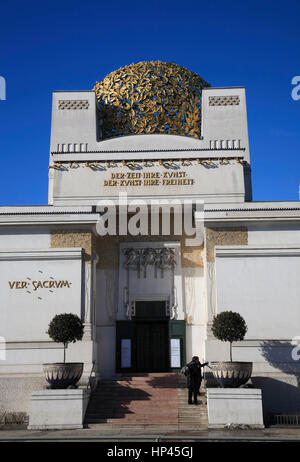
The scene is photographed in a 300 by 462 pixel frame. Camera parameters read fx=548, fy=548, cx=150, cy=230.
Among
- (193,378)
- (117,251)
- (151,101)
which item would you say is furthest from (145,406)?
(151,101)

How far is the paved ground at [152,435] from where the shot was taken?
12.4 m

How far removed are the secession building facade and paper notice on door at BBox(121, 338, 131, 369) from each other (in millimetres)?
36

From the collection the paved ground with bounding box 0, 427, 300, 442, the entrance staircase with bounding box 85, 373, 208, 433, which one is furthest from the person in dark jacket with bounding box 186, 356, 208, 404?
the paved ground with bounding box 0, 427, 300, 442

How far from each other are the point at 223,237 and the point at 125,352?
547 cm

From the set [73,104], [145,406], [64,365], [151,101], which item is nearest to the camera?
[64,365]

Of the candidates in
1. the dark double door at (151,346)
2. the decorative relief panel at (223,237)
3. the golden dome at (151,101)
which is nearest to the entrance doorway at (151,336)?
the dark double door at (151,346)

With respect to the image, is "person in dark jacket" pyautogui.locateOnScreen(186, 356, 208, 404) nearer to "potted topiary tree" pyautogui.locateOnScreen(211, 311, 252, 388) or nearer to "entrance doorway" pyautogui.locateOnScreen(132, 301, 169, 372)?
"potted topiary tree" pyautogui.locateOnScreen(211, 311, 252, 388)

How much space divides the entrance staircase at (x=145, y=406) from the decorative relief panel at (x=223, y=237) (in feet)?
14.6

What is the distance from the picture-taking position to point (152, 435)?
1308 centimetres

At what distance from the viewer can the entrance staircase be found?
15.1 metres

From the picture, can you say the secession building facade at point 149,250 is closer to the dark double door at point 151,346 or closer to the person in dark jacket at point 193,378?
the dark double door at point 151,346

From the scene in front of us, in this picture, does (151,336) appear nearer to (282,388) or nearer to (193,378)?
(193,378)

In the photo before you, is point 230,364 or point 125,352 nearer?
point 230,364
